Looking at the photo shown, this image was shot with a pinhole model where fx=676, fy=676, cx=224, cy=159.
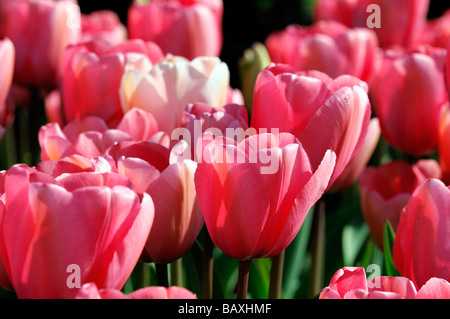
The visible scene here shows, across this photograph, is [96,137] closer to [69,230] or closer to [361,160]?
[69,230]

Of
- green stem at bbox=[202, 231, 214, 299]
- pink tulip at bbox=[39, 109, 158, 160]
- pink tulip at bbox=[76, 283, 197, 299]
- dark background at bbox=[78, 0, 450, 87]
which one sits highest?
pink tulip at bbox=[39, 109, 158, 160]

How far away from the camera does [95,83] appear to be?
631mm

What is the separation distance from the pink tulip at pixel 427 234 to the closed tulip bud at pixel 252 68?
0.40 metres

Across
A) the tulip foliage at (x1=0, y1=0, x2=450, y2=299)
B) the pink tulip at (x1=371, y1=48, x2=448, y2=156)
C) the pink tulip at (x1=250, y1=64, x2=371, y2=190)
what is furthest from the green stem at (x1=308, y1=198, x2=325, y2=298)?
the pink tulip at (x1=250, y1=64, x2=371, y2=190)

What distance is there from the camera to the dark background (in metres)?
2.50

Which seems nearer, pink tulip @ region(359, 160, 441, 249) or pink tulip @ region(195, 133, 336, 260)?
pink tulip @ region(195, 133, 336, 260)

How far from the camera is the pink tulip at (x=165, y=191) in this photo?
43cm

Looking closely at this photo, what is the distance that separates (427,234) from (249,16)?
7.64 ft

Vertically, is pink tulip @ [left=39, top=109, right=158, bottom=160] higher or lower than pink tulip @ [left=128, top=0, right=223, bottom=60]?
lower

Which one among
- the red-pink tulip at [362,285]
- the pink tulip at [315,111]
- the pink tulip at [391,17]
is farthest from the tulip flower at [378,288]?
the pink tulip at [391,17]

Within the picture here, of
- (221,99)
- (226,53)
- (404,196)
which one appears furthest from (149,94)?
(226,53)

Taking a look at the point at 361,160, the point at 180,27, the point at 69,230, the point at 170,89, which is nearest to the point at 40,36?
the point at 180,27

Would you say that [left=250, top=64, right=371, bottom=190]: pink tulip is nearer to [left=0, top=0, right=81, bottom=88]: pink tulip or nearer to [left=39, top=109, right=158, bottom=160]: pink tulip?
[left=39, top=109, right=158, bottom=160]: pink tulip

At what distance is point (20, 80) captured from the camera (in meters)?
0.85
